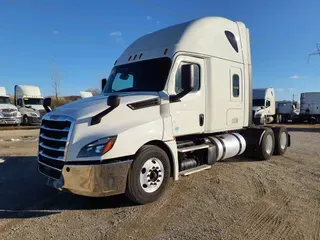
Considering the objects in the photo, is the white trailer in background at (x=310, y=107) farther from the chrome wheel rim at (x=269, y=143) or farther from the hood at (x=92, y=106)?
the hood at (x=92, y=106)

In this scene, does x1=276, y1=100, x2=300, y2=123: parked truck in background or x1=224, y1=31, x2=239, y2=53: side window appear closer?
x1=224, y1=31, x2=239, y2=53: side window

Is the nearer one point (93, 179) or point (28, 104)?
point (93, 179)

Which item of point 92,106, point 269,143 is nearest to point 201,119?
point 92,106

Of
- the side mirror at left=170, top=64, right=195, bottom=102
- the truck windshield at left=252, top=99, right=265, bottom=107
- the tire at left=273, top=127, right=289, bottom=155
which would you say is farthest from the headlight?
the truck windshield at left=252, top=99, right=265, bottom=107

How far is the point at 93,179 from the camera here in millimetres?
4480

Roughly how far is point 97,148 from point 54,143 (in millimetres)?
890

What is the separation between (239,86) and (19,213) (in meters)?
6.00

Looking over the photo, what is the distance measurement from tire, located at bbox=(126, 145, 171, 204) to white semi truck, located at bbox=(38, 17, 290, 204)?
2 centimetres

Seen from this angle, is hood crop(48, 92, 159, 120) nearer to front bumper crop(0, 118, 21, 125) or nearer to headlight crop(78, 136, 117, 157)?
headlight crop(78, 136, 117, 157)

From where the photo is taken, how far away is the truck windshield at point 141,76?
19.1 feet

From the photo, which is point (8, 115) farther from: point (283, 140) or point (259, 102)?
point (259, 102)

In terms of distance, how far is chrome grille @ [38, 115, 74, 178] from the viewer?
15.3 feet

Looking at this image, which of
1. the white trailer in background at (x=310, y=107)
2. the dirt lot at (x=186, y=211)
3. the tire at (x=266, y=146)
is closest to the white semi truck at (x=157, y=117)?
the tire at (x=266, y=146)

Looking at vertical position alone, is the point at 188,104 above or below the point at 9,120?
above
